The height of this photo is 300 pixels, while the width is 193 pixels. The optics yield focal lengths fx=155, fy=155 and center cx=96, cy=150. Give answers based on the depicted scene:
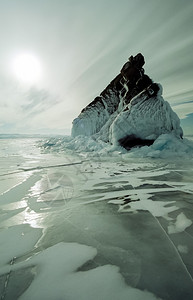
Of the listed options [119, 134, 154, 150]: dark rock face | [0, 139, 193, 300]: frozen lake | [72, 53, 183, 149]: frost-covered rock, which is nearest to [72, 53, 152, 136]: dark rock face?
[72, 53, 183, 149]: frost-covered rock

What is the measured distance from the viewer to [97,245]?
160 cm

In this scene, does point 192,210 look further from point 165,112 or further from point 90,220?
point 165,112

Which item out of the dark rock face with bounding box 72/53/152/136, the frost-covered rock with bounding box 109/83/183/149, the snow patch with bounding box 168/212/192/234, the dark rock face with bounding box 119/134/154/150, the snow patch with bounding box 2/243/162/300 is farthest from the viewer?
the dark rock face with bounding box 72/53/152/136

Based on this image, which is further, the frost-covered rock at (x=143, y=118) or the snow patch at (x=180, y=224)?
the frost-covered rock at (x=143, y=118)

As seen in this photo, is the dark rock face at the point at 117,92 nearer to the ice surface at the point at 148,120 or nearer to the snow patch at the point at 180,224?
the ice surface at the point at 148,120

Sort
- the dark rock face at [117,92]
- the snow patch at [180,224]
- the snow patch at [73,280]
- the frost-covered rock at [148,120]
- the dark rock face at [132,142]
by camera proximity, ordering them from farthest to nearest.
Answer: the dark rock face at [117,92] → the dark rock face at [132,142] → the frost-covered rock at [148,120] → the snow patch at [180,224] → the snow patch at [73,280]

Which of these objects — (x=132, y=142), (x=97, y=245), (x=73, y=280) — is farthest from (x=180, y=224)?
(x=132, y=142)

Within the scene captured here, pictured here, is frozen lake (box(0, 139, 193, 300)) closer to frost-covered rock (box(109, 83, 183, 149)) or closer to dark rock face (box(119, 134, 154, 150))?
frost-covered rock (box(109, 83, 183, 149))

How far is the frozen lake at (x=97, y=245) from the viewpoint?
45.5 inches

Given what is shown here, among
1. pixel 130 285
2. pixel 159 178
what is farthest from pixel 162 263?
pixel 159 178

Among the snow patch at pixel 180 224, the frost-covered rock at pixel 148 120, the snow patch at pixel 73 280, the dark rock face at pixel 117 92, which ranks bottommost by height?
the snow patch at pixel 73 280

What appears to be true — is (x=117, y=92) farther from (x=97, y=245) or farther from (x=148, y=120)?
(x=97, y=245)

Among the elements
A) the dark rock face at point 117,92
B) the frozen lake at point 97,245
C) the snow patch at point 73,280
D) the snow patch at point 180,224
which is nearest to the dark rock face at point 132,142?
the dark rock face at point 117,92

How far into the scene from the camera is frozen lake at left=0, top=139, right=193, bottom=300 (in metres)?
1.16
